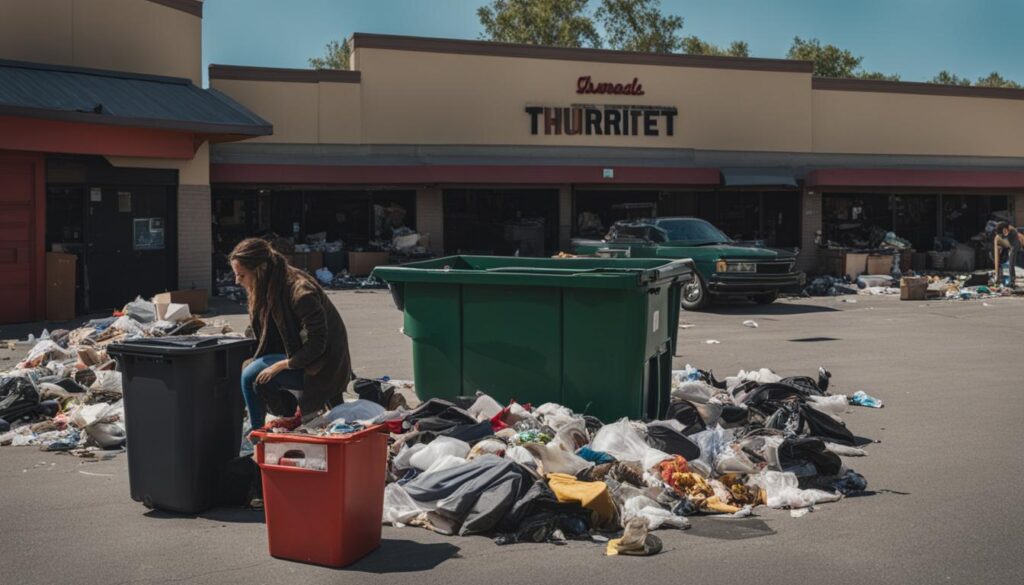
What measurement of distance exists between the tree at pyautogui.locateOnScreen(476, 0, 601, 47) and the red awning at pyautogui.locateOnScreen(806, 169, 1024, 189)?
28.9m

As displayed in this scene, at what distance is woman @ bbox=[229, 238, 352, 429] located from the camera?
7395 mm

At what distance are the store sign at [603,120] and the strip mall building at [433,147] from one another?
5 cm

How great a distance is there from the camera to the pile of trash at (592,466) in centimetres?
638

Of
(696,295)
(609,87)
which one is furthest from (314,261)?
(696,295)

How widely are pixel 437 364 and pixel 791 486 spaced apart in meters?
3.40

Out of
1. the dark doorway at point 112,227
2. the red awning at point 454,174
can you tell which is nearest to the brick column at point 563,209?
the red awning at point 454,174

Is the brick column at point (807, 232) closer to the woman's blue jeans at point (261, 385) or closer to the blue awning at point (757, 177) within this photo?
the blue awning at point (757, 177)

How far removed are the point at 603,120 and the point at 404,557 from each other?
2447cm

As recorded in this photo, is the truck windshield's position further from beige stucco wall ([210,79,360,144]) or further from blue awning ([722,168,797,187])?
beige stucco wall ([210,79,360,144])

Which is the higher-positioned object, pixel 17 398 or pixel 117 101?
pixel 117 101

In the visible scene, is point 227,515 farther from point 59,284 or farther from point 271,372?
point 59,284

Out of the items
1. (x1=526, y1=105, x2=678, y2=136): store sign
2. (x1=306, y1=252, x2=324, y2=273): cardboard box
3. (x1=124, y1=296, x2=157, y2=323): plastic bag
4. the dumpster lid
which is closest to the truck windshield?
(x1=526, y1=105, x2=678, y2=136): store sign

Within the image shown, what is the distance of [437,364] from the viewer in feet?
30.6

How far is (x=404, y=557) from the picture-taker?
595 centimetres
